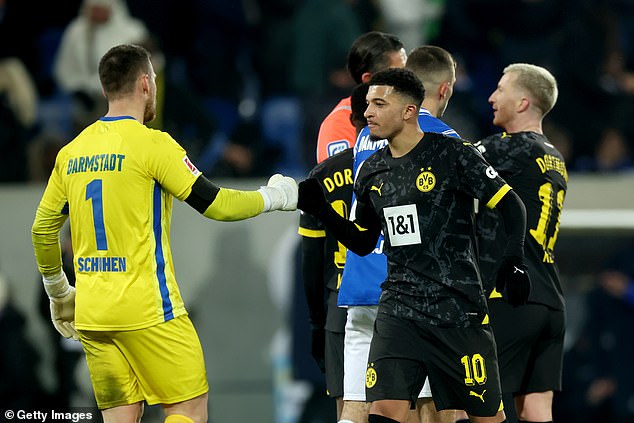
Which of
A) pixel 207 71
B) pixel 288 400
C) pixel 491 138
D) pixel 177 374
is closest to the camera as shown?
pixel 177 374

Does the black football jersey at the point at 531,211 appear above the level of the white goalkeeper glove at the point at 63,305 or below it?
above

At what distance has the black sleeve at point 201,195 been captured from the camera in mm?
5703

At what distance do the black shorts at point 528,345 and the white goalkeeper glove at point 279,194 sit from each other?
1.48 m

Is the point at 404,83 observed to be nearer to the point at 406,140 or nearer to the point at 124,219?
the point at 406,140

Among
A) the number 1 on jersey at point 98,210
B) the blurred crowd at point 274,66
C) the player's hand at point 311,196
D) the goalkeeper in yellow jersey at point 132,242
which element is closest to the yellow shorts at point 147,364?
the goalkeeper in yellow jersey at point 132,242

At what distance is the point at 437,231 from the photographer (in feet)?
19.1

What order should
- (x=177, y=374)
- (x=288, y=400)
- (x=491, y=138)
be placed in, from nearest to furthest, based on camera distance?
(x=177, y=374), (x=491, y=138), (x=288, y=400)

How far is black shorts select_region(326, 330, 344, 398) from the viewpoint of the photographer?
6.84 m

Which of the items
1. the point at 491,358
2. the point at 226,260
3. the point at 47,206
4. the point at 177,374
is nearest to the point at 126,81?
the point at 47,206

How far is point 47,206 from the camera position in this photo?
5.92m

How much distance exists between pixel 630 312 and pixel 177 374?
5.80m

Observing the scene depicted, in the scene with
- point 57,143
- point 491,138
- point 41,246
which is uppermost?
point 57,143

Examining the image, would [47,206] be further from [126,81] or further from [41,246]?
[126,81]

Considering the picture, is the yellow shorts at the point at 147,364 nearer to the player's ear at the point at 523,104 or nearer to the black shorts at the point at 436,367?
the black shorts at the point at 436,367
